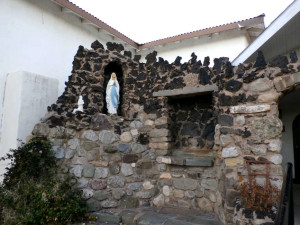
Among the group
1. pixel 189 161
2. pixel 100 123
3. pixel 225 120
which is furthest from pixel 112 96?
pixel 225 120

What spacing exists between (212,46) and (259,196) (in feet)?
21.3

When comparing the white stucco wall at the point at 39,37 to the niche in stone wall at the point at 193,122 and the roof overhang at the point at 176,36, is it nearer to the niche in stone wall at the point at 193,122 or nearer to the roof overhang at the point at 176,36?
the roof overhang at the point at 176,36

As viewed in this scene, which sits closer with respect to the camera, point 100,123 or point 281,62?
point 281,62

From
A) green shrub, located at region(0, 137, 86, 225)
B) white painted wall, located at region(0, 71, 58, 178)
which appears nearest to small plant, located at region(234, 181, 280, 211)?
green shrub, located at region(0, 137, 86, 225)

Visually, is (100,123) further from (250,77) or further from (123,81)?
(250,77)

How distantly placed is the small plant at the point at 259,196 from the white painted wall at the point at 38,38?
13.7 feet

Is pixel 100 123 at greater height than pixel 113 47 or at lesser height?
lesser

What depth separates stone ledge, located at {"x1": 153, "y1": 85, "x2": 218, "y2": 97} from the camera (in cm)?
411

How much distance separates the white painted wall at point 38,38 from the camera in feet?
18.5

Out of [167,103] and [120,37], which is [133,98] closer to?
Result: [167,103]

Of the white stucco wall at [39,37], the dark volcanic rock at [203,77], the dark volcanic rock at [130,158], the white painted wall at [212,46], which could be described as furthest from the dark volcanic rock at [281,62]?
the white stucco wall at [39,37]

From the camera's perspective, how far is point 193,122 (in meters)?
4.76

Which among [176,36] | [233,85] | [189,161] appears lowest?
[189,161]

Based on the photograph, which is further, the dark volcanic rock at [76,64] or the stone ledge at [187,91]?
the dark volcanic rock at [76,64]
